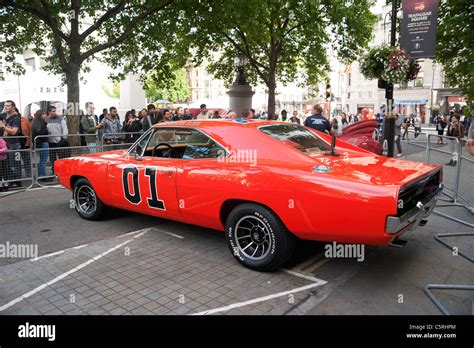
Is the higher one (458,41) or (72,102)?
(458,41)

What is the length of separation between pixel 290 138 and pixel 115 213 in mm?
3254

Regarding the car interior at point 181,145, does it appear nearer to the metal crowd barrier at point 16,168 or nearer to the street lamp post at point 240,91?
the metal crowd barrier at point 16,168

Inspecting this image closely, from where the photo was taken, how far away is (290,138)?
4.63 m

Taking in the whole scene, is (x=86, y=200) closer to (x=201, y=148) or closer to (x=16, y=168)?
(x=201, y=148)

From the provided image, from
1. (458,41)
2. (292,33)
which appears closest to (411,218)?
(458,41)

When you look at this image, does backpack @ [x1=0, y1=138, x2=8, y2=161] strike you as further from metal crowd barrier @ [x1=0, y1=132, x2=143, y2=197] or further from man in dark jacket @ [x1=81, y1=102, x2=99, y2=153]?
man in dark jacket @ [x1=81, y1=102, x2=99, y2=153]

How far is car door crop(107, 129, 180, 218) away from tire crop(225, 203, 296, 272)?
93 cm

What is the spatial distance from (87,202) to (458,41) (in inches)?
485

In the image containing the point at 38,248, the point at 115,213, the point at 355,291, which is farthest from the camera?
the point at 115,213

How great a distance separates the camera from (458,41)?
1259 centimetres

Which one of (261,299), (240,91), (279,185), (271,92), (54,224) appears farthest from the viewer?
(271,92)

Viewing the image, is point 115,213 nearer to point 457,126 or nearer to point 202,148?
point 202,148

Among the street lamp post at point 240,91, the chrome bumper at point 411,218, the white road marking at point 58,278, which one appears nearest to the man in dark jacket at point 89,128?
the white road marking at point 58,278
